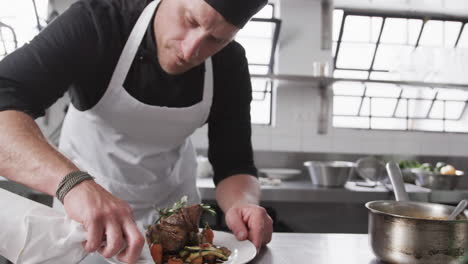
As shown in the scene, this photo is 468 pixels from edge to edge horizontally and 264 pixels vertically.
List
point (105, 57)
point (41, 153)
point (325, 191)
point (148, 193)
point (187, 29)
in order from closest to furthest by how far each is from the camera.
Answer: point (41, 153) < point (187, 29) < point (105, 57) < point (148, 193) < point (325, 191)

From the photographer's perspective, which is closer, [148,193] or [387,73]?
[148,193]

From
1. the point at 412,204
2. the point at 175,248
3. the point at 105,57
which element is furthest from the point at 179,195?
the point at 412,204

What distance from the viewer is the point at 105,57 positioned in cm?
130

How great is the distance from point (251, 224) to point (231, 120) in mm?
559

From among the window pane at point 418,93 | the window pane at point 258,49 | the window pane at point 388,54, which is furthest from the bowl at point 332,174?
the window pane at point 418,93

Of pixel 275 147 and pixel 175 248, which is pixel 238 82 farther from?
pixel 275 147

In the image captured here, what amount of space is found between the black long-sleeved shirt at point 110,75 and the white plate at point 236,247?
1.36 ft

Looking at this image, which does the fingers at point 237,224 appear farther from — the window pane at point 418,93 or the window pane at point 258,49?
the window pane at point 418,93

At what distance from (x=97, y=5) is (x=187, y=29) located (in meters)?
0.37

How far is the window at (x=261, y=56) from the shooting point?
4.88m

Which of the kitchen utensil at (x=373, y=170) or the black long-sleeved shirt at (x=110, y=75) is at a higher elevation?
the black long-sleeved shirt at (x=110, y=75)

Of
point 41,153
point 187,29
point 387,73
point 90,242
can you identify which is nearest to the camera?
point 90,242

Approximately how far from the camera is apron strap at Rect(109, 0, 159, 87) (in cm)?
134

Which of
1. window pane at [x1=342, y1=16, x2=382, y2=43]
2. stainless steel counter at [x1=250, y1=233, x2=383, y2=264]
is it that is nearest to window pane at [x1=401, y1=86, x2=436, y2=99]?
window pane at [x1=342, y1=16, x2=382, y2=43]
